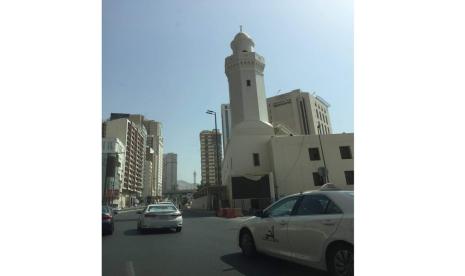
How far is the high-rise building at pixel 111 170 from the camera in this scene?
63188 mm

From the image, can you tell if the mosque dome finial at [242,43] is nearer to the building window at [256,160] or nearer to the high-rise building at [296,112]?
the building window at [256,160]

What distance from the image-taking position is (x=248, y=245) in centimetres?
719

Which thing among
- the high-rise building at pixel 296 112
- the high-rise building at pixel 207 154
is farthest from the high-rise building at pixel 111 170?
the high-rise building at pixel 296 112

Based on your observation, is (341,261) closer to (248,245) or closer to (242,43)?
(248,245)

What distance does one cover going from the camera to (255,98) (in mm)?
41188

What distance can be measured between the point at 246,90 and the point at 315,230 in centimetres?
3695

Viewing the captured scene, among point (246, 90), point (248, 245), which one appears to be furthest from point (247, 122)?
point (248, 245)

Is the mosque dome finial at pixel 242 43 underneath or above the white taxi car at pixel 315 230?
above

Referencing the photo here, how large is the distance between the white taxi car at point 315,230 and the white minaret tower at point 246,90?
111 ft

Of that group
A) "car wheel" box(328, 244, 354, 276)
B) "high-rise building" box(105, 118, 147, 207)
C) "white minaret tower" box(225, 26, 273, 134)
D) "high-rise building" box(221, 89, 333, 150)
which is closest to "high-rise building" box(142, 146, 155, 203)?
"high-rise building" box(105, 118, 147, 207)

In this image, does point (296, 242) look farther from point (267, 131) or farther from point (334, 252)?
point (267, 131)

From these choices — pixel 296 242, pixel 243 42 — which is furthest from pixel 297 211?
pixel 243 42
